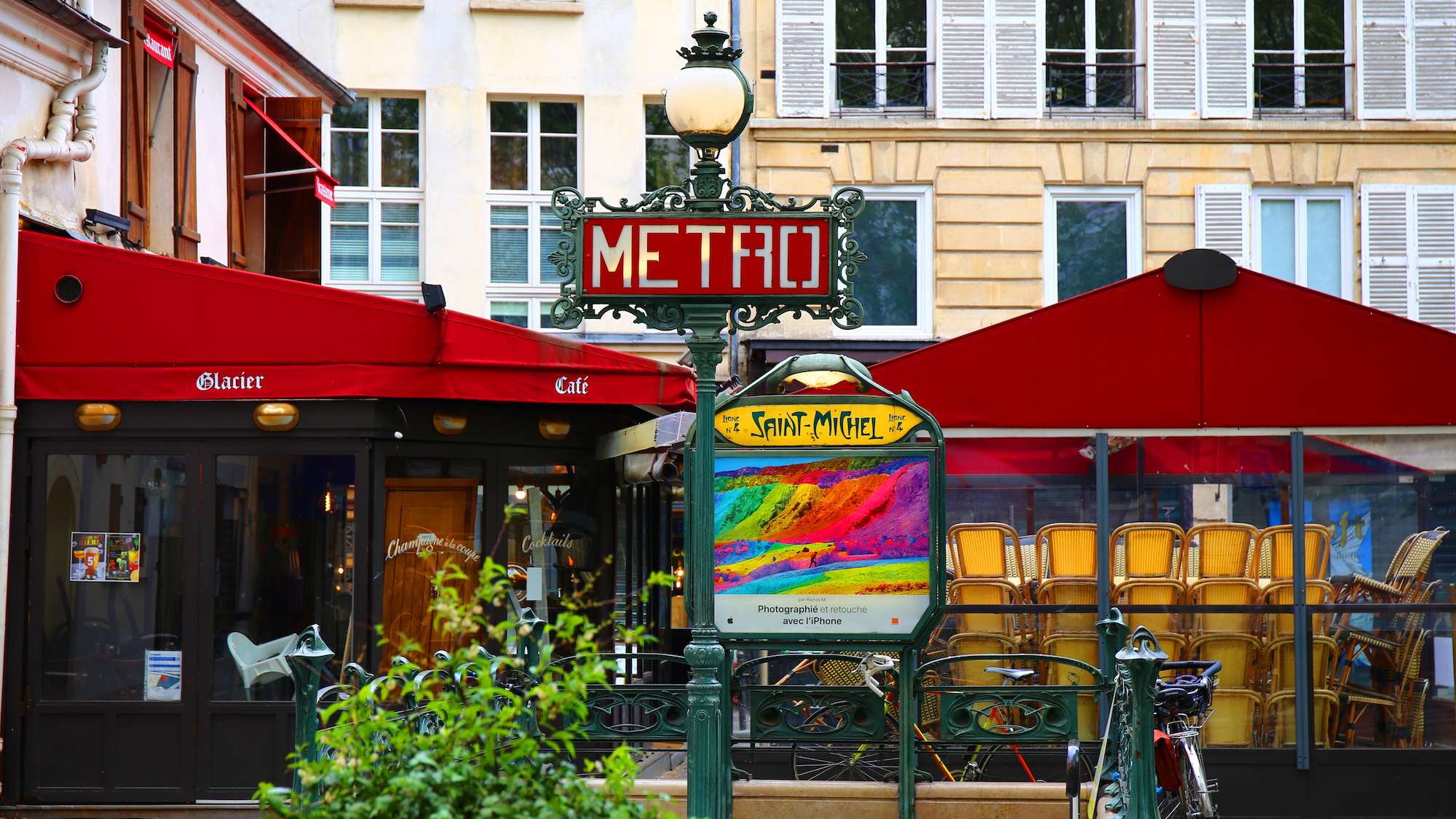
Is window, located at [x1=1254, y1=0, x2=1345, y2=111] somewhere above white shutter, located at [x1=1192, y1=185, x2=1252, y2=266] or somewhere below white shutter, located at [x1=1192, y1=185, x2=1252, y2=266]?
above

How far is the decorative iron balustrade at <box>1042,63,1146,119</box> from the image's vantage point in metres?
16.8

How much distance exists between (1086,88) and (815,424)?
38.8ft

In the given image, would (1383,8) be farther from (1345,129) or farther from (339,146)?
(339,146)

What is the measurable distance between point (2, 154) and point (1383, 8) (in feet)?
51.4

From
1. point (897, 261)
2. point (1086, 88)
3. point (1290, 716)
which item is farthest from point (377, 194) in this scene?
point (1290, 716)

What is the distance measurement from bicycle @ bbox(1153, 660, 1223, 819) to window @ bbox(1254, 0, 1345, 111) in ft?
40.0

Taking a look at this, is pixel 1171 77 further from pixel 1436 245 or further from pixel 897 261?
pixel 897 261

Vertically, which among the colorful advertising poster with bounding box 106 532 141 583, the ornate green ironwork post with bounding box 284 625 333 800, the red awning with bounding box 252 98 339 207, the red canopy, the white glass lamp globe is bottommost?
the ornate green ironwork post with bounding box 284 625 333 800

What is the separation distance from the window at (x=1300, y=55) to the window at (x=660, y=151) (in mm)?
7351

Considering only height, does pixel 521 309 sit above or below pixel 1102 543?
above

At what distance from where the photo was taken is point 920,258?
54.8ft

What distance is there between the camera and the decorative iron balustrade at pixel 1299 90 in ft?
54.9

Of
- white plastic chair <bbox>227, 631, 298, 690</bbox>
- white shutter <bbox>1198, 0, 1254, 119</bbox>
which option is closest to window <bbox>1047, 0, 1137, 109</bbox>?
white shutter <bbox>1198, 0, 1254, 119</bbox>

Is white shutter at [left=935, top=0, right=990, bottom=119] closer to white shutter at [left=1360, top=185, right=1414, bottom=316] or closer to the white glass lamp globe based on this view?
white shutter at [left=1360, top=185, right=1414, bottom=316]
